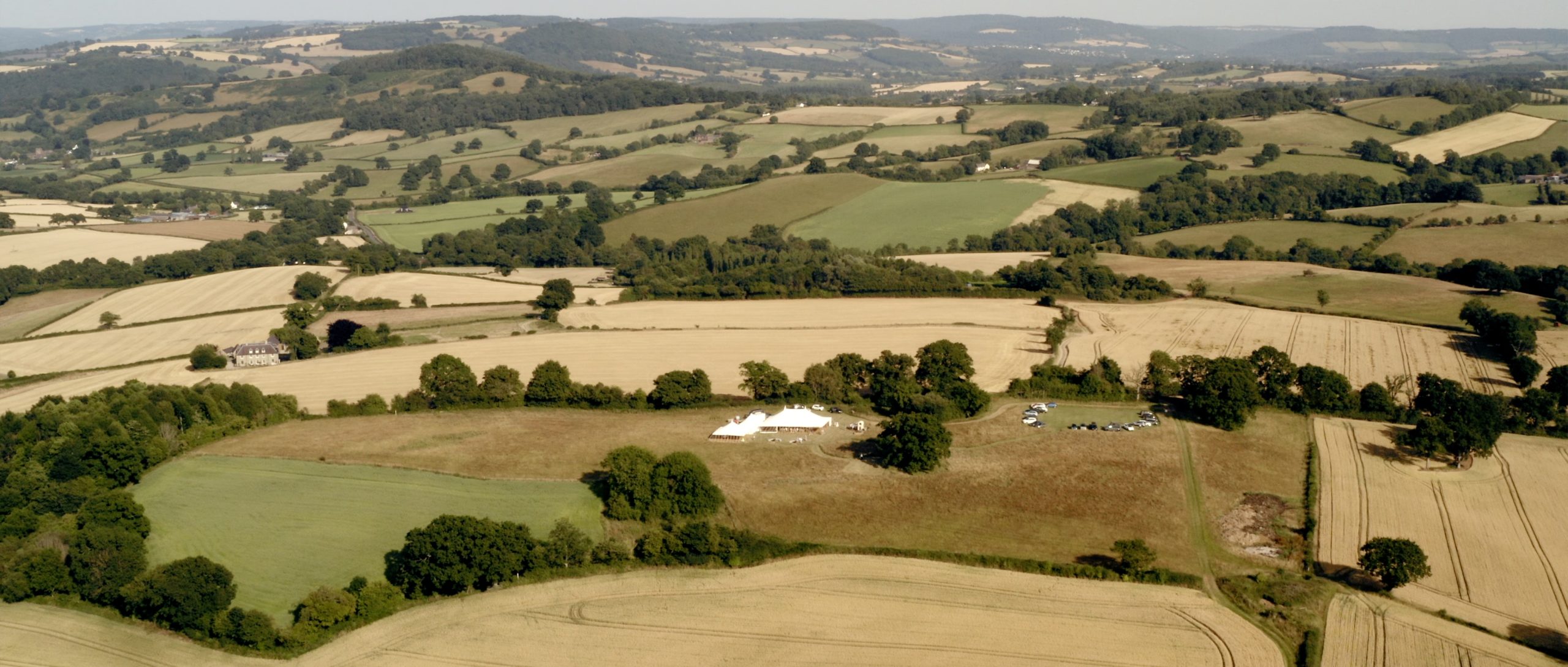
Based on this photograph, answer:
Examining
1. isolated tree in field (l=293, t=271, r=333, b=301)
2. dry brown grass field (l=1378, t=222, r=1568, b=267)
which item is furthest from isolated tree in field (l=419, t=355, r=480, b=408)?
dry brown grass field (l=1378, t=222, r=1568, b=267)

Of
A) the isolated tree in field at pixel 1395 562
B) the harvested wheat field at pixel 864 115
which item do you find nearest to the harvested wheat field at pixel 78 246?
the harvested wheat field at pixel 864 115

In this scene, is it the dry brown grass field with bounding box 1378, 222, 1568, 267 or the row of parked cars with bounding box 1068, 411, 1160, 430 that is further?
the dry brown grass field with bounding box 1378, 222, 1568, 267

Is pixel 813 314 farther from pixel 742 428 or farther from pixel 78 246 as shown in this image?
pixel 78 246

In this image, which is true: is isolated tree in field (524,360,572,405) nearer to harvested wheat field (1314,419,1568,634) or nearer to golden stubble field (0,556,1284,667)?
golden stubble field (0,556,1284,667)

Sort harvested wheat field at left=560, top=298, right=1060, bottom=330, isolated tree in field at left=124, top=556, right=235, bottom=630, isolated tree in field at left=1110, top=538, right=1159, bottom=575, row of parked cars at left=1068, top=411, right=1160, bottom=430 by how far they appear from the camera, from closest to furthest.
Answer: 1. isolated tree in field at left=124, top=556, right=235, bottom=630
2. isolated tree in field at left=1110, top=538, right=1159, bottom=575
3. row of parked cars at left=1068, top=411, right=1160, bottom=430
4. harvested wheat field at left=560, top=298, right=1060, bottom=330

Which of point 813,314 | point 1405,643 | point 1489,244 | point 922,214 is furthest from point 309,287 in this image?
point 1489,244
